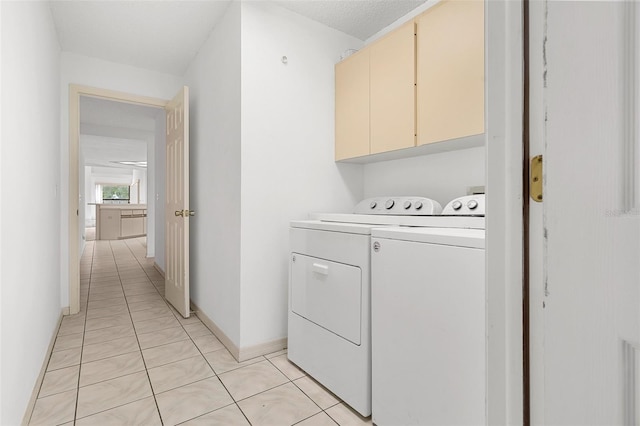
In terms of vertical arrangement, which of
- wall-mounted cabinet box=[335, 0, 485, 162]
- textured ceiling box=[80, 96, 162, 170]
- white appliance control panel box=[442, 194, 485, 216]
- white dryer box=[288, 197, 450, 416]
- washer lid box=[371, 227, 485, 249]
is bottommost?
white dryer box=[288, 197, 450, 416]

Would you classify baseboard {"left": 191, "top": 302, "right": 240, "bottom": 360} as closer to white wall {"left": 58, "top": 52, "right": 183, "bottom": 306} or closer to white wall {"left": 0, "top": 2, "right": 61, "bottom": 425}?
white wall {"left": 0, "top": 2, "right": 61, "bottom": 425}

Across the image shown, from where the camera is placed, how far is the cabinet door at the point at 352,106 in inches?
86.6

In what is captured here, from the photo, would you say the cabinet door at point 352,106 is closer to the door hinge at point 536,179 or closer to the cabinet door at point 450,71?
the cabinet door at point 450,71

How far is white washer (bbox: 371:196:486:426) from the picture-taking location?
1.07 meters

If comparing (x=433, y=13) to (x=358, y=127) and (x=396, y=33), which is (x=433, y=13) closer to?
(x=396, y=33)

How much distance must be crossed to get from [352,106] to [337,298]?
1393 millimetres

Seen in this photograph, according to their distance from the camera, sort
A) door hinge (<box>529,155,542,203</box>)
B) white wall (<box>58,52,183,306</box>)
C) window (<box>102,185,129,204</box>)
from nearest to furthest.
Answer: door hinge (<box>529,155,542,203</box>) < white wall (<box>58,52,183,306</box>) < window (<box>102,185,129,204</box>)

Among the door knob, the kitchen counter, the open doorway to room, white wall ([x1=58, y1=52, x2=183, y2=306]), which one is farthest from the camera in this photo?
the kitchen counter

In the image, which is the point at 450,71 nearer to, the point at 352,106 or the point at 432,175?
the point at 432,175

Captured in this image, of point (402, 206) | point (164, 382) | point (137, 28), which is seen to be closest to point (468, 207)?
point (402, 206)

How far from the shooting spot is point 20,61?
1.40 metres

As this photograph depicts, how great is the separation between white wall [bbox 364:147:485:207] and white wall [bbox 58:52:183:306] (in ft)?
8.16

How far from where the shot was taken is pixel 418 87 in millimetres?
1837

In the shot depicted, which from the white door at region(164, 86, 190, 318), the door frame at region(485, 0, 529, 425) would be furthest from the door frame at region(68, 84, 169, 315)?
Result: the door frame at region(485, 0, 529, 425)
